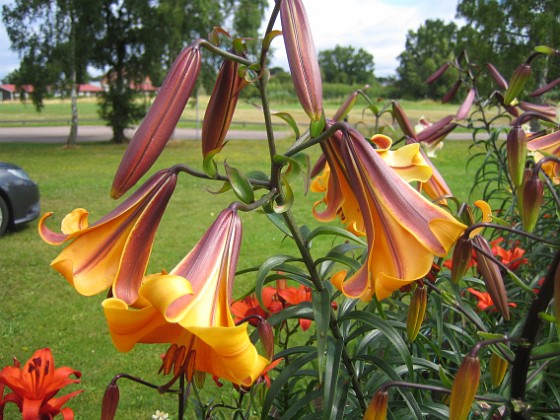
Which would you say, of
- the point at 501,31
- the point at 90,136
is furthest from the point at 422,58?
the point at 501,31

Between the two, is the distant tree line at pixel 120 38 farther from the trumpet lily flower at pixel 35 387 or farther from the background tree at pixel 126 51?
the trumpet lily flower at pixel 35 387

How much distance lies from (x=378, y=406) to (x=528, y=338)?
0.31 m

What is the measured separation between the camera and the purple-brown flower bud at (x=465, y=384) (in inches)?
29.0

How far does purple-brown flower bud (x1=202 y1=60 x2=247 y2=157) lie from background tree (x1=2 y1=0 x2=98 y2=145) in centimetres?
1242

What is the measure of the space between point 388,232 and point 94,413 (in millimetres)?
2277

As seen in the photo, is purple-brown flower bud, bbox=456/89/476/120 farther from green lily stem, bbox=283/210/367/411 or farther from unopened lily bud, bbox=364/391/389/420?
unopened lily bud, bbox=364/391/389/420

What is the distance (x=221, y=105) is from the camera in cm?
85

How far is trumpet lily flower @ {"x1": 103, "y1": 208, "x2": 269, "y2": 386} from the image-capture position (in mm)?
563

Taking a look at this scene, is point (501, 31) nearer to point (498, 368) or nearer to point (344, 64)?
point (498, 368)

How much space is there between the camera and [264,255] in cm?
487

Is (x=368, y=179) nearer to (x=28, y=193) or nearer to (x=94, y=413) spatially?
(x=94, y=413)

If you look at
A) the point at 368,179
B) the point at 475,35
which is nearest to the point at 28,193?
the point at 368,179

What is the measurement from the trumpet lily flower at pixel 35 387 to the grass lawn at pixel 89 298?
54cm

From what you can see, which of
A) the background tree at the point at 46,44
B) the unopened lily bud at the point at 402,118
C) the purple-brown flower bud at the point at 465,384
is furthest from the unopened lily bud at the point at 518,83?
the background tree at the point at 46,44
